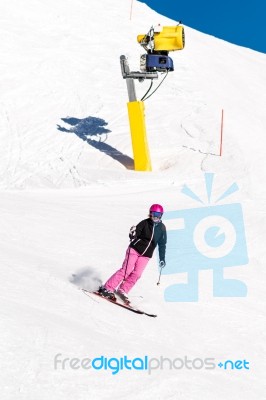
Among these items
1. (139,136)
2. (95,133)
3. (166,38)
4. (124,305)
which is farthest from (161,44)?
(124,305)

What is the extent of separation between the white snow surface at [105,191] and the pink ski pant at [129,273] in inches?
14.1

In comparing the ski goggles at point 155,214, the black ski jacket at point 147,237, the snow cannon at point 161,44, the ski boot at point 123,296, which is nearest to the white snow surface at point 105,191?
the ski boot at point 123,296

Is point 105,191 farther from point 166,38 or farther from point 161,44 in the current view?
point 166,38

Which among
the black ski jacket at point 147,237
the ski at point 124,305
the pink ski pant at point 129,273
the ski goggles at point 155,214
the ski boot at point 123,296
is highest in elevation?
the ski goggles at point 155,214

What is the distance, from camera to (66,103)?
19.4 meters

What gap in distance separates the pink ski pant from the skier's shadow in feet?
27.4

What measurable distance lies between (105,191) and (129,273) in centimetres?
586

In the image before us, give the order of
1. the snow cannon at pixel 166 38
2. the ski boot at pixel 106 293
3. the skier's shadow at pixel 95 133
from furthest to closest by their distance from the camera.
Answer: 1. the skier's shadow at pixel 95 133
2. the snow cannon at pixel 166 38
3. the ski boot at pixel 106 293

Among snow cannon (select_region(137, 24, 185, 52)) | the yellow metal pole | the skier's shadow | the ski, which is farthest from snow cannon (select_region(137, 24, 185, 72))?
the ski

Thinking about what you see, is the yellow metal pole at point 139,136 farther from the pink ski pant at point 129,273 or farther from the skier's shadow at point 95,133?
the pink ski pant at point 129,273

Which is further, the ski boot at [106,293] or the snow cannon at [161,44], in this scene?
the snow cannon at [161,44]

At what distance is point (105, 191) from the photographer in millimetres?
12898

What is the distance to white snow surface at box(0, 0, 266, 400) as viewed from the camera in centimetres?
495

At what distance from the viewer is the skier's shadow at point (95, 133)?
15955mm
